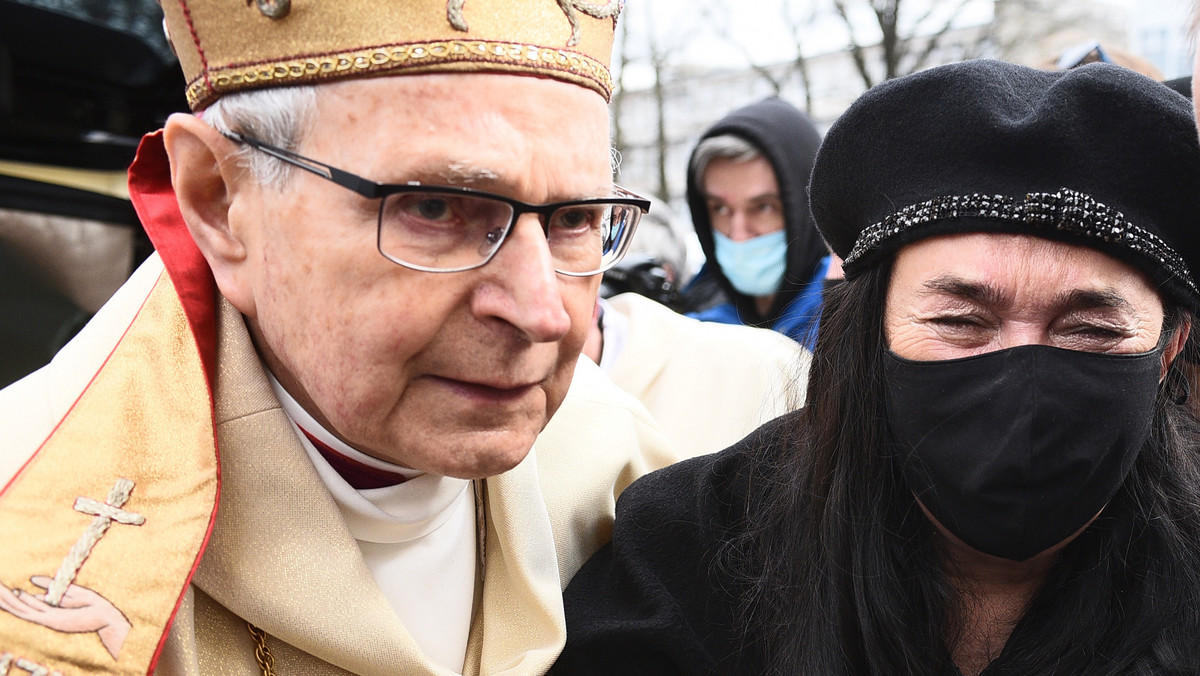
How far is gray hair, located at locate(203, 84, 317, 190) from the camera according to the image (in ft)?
5.58

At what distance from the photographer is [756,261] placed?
4500 mm

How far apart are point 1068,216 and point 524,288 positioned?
970mm

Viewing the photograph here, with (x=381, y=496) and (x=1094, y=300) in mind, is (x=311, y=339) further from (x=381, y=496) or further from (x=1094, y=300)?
(x=1094, y=300)

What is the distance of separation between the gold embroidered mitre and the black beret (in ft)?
2.19

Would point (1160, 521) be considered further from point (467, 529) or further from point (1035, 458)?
point (467, 529)

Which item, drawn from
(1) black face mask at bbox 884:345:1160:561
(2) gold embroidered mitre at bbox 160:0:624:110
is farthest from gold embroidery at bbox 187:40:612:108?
(1) black face mask at bbox 884:345:1160:561

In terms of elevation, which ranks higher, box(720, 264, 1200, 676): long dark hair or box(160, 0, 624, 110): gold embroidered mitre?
box(160, 0, 624, 110): gold embroidered mitre

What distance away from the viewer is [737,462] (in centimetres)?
241

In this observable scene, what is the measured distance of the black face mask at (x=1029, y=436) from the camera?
1880 millimetres

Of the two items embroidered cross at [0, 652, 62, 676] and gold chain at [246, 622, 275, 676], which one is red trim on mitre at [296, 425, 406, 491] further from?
embroidered cross at [0, 652, 62, 676]

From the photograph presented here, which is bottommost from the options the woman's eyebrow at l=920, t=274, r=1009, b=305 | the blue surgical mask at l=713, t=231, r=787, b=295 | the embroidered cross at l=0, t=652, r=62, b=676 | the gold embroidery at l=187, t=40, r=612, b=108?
the embroidered cross at l=0, t=652, r=62, b=676

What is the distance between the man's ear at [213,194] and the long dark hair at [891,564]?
1162mm

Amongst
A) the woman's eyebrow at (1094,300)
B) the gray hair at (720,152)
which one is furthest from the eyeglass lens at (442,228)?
the gray hair at (720,152)

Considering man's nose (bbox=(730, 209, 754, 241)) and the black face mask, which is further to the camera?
man's nose (bbox=(730, 209, 754, 241))
